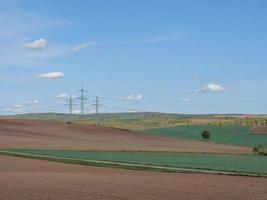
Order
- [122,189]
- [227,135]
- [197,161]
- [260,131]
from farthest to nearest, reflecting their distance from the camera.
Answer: [260,131]
[227,135]
[197,161]
[122,189]

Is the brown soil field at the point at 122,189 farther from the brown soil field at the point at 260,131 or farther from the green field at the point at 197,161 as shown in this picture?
the brown soil field at the point at 260,131

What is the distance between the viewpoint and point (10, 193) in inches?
977

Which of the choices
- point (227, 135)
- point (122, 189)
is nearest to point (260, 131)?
point (227, 135)

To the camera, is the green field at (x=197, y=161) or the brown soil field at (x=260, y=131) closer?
the green field at (x=197, y=161)

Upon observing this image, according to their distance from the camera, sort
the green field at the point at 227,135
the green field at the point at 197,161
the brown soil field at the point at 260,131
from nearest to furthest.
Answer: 1. the green field at the point at 197,161
2. the green field at the point at 227,135
3. the brown soil field at the point at 260,131

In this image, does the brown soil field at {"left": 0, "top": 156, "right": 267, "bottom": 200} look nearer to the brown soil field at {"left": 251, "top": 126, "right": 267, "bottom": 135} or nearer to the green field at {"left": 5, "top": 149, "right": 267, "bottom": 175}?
the green field at {"left": 5, "top": 149, "right": 267, "bottom": 175}

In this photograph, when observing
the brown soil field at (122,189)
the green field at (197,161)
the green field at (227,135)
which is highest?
the green field at (227,135)

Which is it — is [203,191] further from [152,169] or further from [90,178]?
[152,169]

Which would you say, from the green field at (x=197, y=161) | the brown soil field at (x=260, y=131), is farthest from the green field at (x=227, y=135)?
the green field at (x=197, y=161)

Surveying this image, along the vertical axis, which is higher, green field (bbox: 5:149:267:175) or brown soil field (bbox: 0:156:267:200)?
green field (bbox: 5:149:267:175)

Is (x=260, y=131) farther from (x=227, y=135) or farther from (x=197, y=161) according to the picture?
(x=197, y=161)

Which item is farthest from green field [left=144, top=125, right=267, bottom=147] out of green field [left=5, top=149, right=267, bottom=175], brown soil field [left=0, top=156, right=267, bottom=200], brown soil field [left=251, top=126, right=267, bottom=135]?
brown soil field [left=0, top=156, right=267, bottom=200]

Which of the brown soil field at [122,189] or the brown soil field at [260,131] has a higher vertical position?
the brown soil field at [260,131]

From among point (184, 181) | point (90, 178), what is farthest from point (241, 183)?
point (90, 178)
